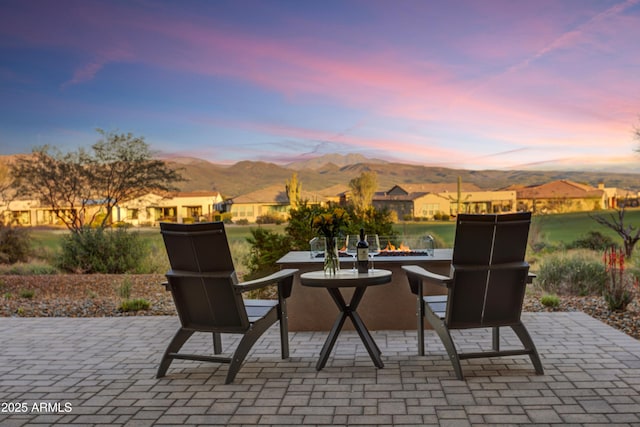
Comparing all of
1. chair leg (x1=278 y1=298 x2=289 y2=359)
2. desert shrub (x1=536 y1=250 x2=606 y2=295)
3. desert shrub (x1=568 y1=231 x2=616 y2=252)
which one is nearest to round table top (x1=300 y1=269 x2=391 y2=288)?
chair leg (x1=278 y1=298 x2=289 y2=359)

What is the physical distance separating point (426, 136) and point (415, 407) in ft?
35.8

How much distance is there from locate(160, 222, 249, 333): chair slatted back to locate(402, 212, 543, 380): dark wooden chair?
1.41 meters

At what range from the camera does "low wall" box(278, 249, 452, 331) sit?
5.65 m

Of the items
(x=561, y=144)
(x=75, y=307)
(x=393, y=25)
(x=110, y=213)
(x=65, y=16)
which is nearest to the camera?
(x=75, y=307)

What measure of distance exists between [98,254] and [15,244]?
8.41 feet

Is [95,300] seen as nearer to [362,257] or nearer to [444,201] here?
[362,257]

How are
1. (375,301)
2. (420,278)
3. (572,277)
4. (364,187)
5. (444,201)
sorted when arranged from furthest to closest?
(364,187), (444,201), (572,277), (375,301), (420,278)

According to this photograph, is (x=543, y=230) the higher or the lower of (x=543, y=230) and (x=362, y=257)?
the lower

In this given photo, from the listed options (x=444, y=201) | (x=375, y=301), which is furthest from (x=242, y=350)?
(x=444, y=201)

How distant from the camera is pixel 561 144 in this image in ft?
43.0

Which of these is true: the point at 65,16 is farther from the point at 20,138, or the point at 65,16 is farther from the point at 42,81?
the point at 20,138

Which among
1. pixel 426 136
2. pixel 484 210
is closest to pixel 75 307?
pixel 426 136

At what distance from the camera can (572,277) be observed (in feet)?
27.6

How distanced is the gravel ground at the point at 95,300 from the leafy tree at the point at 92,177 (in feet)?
11.2
